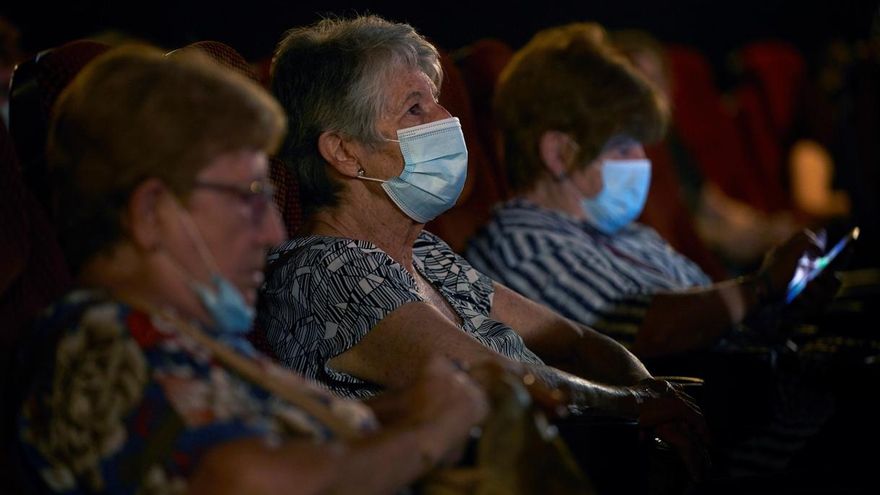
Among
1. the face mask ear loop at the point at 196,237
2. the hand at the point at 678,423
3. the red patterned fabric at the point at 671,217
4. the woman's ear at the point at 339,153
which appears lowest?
the red patterned fabric at the point at 671,217

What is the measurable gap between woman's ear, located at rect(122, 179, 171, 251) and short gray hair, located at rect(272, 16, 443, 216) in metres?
0.73

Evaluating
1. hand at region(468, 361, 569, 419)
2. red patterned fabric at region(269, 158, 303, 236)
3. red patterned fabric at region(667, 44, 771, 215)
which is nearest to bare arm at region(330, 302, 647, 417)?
hand at region(468, 361, 569, 419)

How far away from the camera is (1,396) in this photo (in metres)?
1.41

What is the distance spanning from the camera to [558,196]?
2750 mm

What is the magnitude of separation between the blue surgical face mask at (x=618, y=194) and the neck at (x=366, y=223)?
0.86 m

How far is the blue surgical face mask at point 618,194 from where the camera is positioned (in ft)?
9.04

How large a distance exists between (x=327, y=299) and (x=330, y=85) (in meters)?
0.37

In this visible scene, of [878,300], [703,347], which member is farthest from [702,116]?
[703,347]

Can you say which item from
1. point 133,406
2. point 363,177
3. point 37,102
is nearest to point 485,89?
point 363,177

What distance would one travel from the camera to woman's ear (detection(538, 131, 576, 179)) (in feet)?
8.93

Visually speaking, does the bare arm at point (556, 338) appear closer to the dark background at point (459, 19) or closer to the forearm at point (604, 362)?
the forearm at point (604, 362)

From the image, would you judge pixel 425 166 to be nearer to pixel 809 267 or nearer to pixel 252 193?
pixel 252 193

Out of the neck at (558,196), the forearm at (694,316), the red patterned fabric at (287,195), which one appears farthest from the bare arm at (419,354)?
the neck at (558,196)

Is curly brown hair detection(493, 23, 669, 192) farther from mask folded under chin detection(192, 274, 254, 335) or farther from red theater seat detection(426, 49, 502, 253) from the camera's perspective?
mask folded under chin detection(192, 274, 254, 335)
